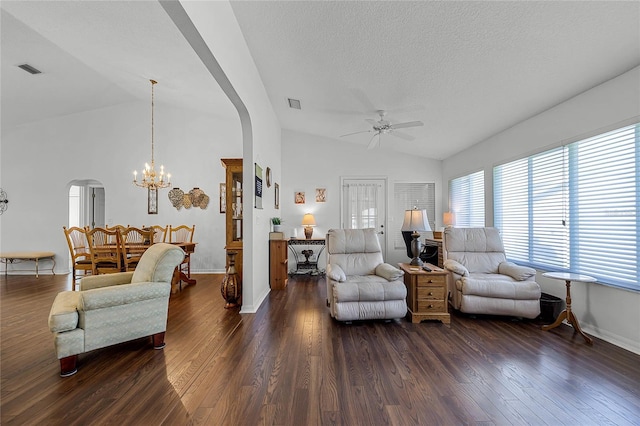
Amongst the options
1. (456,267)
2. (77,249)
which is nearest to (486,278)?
(456,267)

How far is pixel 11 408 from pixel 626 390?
158 inches

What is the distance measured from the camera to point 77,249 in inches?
180

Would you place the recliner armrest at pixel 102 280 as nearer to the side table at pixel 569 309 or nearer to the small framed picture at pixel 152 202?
the small framed picture at pixel 152 202

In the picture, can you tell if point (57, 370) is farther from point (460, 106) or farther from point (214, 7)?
point (460, 106)

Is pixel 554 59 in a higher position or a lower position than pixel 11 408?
higher

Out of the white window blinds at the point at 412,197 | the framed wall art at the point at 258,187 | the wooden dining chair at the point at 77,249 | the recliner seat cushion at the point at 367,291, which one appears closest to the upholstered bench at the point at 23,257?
the wooden dining chair at the point at 77,249

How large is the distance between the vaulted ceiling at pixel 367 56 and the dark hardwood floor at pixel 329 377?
8.63ft

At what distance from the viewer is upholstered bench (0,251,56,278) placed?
18.7 feet

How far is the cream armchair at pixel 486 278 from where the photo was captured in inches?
123

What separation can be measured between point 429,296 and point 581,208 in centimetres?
187

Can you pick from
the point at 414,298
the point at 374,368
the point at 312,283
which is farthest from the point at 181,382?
the point at 312,283

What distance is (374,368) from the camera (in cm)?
217

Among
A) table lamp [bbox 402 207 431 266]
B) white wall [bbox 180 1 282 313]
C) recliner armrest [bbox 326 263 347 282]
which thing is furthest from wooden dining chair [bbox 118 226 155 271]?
table lamp [bbox 402 207 431 266]

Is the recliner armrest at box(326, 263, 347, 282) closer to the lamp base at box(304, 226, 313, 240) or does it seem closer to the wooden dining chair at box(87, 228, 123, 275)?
the lamp base at box(304, 226, 313, 240)
